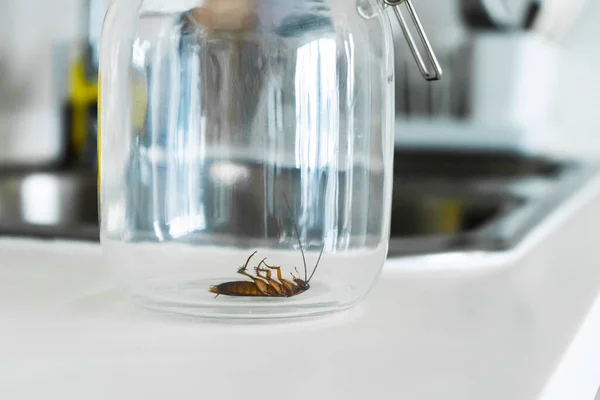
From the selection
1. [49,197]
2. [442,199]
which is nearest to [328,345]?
[49,197]

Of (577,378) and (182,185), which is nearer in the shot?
(577,378)

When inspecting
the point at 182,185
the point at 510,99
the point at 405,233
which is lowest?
the point at 405,233

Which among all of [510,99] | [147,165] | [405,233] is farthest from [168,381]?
[510,99]

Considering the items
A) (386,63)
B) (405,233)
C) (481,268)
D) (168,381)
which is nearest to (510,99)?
(405,233)

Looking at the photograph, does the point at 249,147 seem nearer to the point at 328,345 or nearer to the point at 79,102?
the point at 328,345

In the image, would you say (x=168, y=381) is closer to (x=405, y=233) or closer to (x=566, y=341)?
(x=566, y=341)

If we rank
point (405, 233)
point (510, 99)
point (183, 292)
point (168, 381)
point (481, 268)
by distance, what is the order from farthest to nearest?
point (510, 99) → point (405, 233) → point (481, 268) → point (183, 292) → point (168, 381)

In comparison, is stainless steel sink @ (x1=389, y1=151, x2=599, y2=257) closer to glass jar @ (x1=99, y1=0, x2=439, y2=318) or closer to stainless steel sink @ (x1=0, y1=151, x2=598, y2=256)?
stainless steel sink @ (x1=0, y1=151, x2=598, y2=256)

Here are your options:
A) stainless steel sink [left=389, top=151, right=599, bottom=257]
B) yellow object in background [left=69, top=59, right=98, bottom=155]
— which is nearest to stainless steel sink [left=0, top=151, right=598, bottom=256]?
stainless steel sink [left=389, top=151, right=599, bottom=257]

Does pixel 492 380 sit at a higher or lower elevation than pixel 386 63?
lower

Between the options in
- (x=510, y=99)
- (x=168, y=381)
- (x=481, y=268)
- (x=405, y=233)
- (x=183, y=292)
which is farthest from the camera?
(x=510, y=99)
